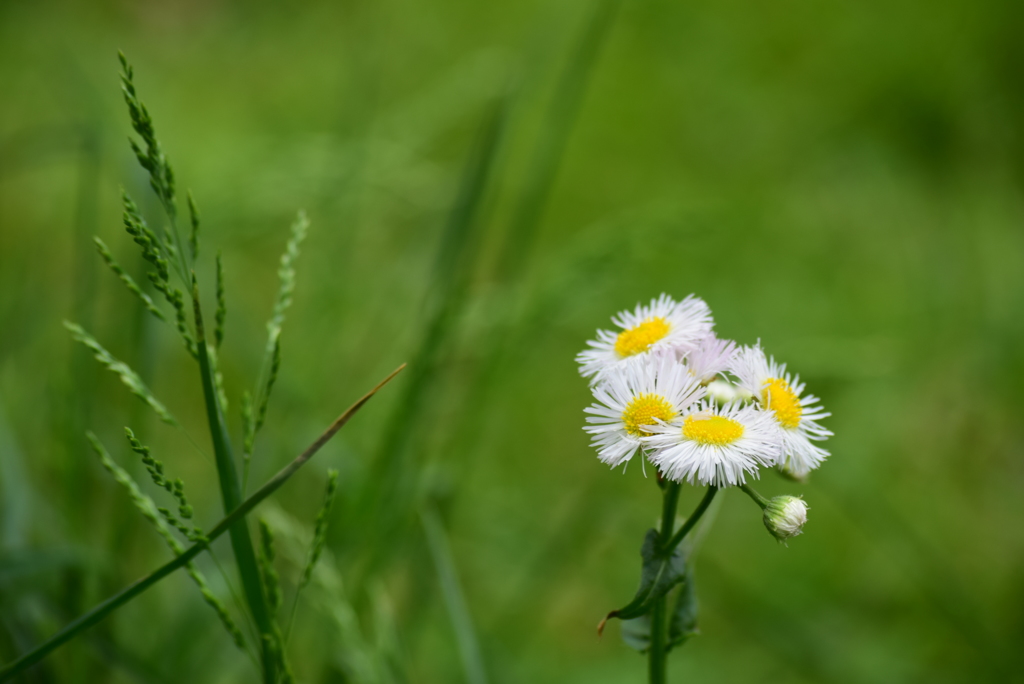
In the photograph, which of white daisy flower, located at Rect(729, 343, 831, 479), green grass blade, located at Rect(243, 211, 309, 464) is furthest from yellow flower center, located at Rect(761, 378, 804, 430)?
green grass blade, located at Rect(243, 211, 309, 464)

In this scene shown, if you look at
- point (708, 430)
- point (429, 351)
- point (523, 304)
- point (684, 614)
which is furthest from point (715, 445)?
point (523, 304)

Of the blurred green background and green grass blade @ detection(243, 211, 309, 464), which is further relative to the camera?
the blurred green background

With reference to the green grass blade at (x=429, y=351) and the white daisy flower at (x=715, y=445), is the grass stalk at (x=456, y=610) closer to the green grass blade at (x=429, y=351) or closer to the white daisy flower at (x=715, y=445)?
the green grass blade at (x=429, y=351)

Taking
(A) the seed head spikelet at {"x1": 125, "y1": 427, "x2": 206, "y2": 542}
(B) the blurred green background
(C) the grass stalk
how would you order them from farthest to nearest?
(B) the blurred green background < (C) the grass stalk < (A) the seed head spikelet at {"x1": 125, "y1": 427, "x2": 206, "y2": 542}

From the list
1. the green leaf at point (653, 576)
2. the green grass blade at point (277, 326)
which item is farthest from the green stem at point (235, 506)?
the green leaf at point (653, 576)

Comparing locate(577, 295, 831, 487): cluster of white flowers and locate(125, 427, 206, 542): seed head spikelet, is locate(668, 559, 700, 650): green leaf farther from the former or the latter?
locate(125, 427, 206, 542): seed head spikelet

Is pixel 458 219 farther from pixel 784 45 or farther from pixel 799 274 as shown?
pixel 784 45

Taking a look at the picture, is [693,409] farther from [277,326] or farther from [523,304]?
[523,304]
